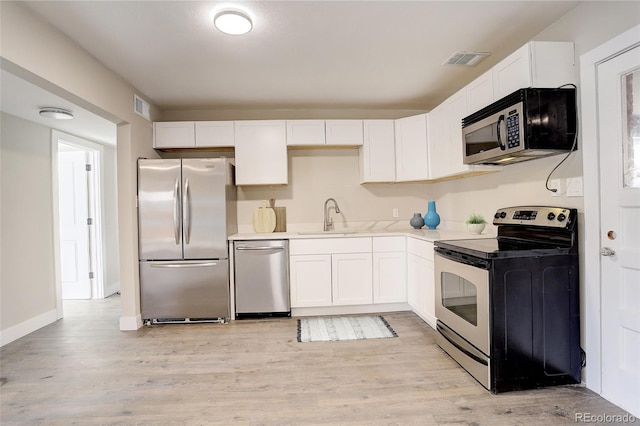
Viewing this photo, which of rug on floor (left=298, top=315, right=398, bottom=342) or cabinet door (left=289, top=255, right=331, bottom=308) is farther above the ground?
cabinet door (left=289, top=255, right=331, bottom=308)

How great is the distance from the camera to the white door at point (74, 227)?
4.64m

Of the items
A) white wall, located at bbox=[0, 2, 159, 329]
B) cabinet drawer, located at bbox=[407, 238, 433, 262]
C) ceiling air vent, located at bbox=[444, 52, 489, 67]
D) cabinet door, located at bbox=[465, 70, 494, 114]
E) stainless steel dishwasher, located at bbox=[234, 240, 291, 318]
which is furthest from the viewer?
stainless steel dishwasher, located at bbox=[234, 240, 291, 318]

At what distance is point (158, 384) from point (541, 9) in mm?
3630

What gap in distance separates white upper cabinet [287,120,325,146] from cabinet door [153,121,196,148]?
1141 mm

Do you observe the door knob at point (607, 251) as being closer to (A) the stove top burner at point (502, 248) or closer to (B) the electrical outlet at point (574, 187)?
(A) the stove top burner at point (502, 248)

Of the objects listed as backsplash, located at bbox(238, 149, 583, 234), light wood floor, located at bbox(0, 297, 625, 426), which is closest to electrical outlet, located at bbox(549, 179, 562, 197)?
light wood floor, located at bbox(0, 297, 625, 426)

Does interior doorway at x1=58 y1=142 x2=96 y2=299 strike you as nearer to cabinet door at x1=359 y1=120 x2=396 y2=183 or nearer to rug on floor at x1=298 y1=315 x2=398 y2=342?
rug on floor at x1=298 y1=315 x2=398 y2=342

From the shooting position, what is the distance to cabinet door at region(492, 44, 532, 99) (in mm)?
2117

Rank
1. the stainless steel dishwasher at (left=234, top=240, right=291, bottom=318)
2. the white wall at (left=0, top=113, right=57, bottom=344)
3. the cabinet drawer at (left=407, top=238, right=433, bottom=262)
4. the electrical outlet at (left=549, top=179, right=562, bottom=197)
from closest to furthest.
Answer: the electrical outlet at (left=549, top=179, right=562, bottom=197), the cabinet drawer at (left=407, top=238, right=433, bottom=262), the white wall at (left=0, top=113, right=57, bottom=344), the stainless steel dishwasher at (left=234, top=240, right=291, bottom=318)

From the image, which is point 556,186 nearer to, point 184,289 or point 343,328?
point 343,328

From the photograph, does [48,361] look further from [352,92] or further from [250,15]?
[352,92]

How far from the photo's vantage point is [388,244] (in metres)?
3.58

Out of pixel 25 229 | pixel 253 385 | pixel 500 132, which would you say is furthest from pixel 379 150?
pixel 25 229

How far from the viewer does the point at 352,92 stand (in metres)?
3.57
